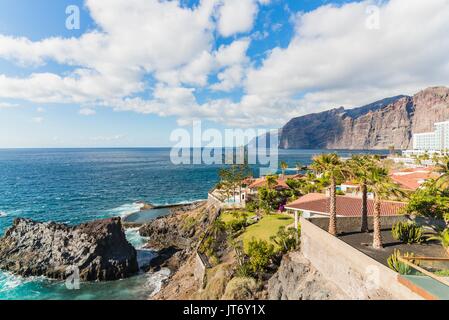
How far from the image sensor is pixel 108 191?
8050cm

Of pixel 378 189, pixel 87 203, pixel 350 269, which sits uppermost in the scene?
pixel 378 189

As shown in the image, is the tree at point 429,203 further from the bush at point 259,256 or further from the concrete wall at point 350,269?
the bush at point 259,256

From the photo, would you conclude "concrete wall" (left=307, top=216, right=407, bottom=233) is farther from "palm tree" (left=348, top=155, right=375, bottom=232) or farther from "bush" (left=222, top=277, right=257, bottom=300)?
"bush" (left=222, top=277, right=257, bottom=300)

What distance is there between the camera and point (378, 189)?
56.3ft

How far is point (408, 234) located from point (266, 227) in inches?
592

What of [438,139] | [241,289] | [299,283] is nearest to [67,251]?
[241,289]

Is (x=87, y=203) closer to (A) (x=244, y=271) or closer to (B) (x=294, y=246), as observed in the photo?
(A) (x=244, y=271)

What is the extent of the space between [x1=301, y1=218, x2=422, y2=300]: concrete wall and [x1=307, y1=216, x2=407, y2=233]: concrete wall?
1.46 m

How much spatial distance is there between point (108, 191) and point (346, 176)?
7434 centimetres

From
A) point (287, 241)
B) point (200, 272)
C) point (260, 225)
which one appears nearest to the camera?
point (287, 241)

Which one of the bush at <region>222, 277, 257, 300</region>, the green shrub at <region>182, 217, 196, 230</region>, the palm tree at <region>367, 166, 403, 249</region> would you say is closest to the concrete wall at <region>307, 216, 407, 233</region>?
the palm tree at <region>367, 166, 403, 249</region>

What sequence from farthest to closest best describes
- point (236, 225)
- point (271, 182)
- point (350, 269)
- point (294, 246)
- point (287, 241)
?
point (271, 182)
point (236, 225)
point (287, 241)
point (294, 246)
point (350, 269)

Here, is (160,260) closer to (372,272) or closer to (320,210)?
(320,210)

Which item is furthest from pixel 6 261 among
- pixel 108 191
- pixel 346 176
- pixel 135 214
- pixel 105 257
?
pixel 108 191
